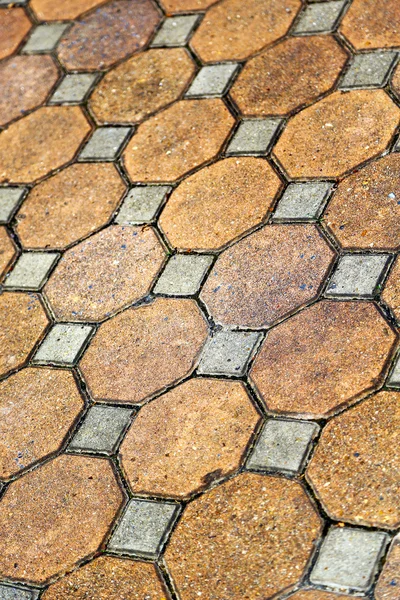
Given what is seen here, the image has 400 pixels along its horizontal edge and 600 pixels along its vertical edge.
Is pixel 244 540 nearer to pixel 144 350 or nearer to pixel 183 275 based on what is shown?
pixel 144 350

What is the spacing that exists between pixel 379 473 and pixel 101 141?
178cm

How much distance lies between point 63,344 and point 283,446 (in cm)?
84

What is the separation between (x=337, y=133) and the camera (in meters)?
2.77

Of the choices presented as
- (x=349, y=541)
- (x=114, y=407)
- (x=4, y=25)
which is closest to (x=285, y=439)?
(x=349, y=541)

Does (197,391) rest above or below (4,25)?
below

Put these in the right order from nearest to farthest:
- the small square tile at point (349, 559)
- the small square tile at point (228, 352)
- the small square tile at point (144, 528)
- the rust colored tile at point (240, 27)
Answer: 1. the small square tile at point (349, 559)
2. the small square tile at point (144, 528)
3. the small square tile at point (228, 352)
4. the rust colored tile at point (240, 27)

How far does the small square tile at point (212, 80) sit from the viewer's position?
122 inches

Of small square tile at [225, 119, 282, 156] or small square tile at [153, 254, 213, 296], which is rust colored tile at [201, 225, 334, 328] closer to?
small square tile at [153, 254, 213, 296]

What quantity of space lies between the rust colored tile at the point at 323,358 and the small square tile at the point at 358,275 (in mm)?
43

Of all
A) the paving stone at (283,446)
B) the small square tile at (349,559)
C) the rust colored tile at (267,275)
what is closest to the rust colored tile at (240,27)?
the rust colored tile at (267,275)

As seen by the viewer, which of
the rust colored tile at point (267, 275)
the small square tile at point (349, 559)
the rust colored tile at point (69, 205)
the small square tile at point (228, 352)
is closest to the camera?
the small square tile at point (349, 559)

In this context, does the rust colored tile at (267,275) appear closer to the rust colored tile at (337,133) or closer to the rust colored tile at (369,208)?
the rust colored tile at (369,208)

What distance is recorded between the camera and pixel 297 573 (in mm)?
1854

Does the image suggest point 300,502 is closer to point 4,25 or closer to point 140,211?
point 140,211
